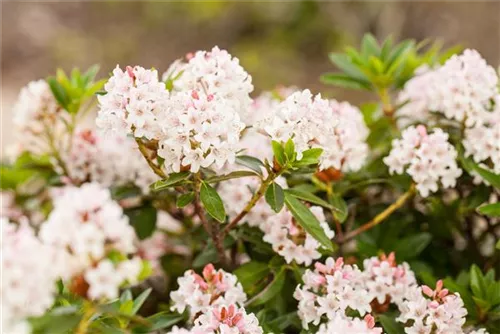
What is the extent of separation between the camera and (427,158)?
114 centimetres

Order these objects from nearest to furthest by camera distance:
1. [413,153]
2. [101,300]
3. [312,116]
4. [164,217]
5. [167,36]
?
[101,300], [312,116], [413,153], [164,217], [167,36]

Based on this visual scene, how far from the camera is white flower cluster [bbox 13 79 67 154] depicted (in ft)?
4.46

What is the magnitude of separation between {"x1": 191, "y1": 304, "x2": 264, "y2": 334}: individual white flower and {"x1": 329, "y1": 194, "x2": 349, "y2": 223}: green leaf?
0.27m

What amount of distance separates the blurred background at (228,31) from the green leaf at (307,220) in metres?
3.33

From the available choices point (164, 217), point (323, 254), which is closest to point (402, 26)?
point (164, 217)

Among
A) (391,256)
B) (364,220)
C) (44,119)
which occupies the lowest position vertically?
(391,256)

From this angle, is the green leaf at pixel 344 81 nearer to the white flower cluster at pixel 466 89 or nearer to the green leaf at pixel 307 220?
the white flower cluster at pixel 466 89

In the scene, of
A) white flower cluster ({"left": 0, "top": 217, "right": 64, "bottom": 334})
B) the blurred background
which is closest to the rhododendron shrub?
white flower cluster ({"left": 0, "top": 217, "right": 64, "bottom": 334})

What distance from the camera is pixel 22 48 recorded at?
16.9ft

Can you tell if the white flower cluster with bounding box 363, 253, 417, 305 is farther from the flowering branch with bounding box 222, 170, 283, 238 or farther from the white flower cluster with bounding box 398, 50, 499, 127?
the white flower cluster with bounding box 398, 50, 499, 127

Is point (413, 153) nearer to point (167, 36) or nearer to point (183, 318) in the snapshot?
point (183, 318)

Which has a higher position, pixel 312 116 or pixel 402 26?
pixel 402 26

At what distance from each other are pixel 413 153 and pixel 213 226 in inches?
13.0

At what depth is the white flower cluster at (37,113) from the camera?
1360mm
